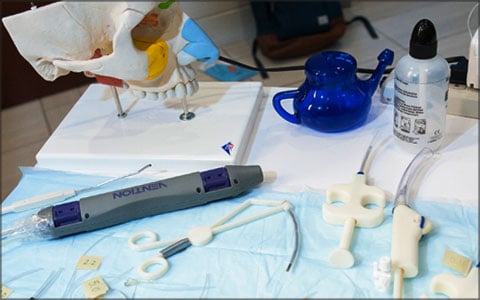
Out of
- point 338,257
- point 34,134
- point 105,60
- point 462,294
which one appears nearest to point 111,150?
point 105,60

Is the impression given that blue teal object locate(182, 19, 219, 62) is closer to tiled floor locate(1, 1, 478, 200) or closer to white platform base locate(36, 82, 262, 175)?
white platform base locate(36, 82, 262, 175)

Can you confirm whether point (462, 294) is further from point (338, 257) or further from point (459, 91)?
point (459, 91)

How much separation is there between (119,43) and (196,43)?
121 millimetres

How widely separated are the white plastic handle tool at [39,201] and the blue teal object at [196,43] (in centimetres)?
27

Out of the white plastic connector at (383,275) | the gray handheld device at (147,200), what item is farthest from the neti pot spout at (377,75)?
the white plastic connector at (383,275)

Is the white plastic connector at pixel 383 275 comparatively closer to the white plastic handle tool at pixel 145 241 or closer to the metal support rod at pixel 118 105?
the white plastic handle tool at pixel 145 241

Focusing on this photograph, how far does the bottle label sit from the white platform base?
0.23m

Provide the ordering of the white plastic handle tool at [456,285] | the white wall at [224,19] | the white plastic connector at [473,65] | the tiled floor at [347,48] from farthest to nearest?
1. the white wall at [224,19]
2. the tiled floor at [347,48]
3. the white plastic connector at [473,65]
4. the white plastic handle tool at [456,285]

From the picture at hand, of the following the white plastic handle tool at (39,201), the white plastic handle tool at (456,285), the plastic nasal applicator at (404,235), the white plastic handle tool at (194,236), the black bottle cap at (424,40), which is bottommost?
the white plastic handle tool at (456,285)

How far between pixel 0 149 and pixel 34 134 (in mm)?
140

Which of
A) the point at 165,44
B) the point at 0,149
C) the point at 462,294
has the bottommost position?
the point at 0,149

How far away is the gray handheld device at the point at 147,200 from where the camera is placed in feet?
2.18

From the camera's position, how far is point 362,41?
6.38 feet

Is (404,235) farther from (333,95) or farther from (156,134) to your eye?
(156,134)
